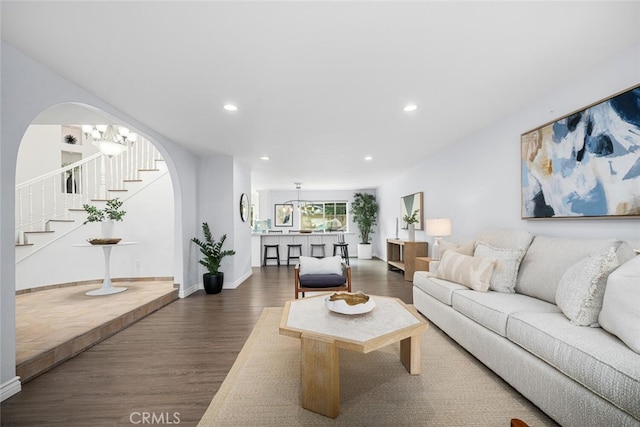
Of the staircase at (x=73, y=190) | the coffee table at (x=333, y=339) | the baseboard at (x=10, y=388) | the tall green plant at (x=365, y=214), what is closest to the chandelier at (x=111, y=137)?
the staircase at (x=73, y=190)

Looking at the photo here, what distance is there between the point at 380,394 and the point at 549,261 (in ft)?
5.89

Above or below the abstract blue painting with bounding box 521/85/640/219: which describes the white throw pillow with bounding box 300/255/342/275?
below

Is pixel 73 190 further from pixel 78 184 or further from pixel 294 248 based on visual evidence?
pixel 294 248

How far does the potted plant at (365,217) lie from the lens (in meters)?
8.77

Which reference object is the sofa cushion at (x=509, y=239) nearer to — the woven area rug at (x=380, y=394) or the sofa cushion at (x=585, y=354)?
the sofa cushion at (x=585, y=354)

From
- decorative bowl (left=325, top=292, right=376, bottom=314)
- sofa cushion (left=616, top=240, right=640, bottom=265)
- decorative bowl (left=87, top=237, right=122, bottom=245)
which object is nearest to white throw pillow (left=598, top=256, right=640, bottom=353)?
sofa cushion (left=616, top=240, right=640, bottom=265)

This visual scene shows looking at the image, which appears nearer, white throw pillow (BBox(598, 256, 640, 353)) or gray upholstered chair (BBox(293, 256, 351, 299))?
white throw pillow (BBox(598, 256, 640, 353))

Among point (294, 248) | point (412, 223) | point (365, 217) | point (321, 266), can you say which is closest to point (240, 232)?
point (321, 266)

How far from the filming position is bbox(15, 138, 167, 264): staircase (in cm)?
416

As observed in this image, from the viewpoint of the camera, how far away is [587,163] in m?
2.20

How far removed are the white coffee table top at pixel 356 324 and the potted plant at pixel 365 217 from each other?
654 cm

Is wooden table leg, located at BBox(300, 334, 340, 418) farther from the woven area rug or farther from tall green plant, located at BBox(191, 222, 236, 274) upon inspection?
tall green plant, located at BBox(191, 222, 236, 274)

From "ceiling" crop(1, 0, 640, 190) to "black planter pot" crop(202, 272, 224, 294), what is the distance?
249cm

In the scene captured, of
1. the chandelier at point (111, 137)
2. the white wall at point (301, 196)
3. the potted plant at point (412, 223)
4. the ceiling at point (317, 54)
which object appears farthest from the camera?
the white wall at point (301, 196)
